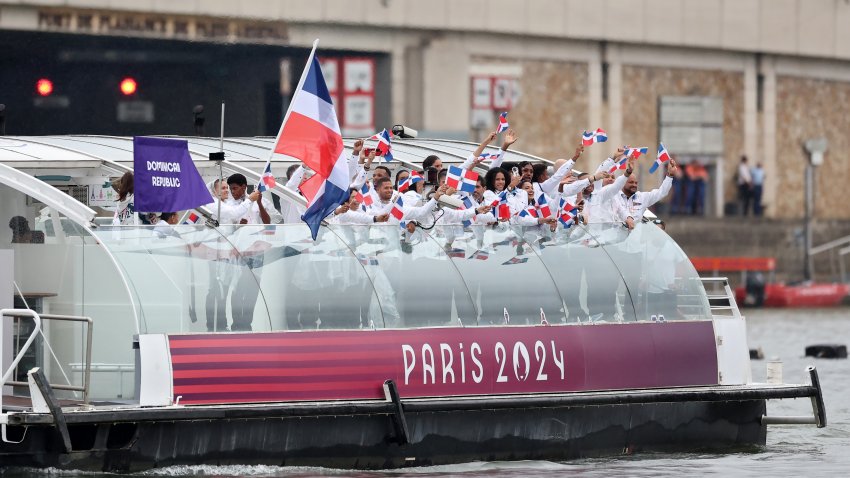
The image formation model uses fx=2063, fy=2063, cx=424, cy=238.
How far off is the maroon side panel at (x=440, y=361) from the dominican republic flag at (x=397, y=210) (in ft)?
3.76

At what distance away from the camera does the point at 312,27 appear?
4494 cm

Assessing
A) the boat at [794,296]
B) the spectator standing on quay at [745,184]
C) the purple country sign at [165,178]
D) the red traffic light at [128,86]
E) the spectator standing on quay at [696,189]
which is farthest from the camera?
the spectator standing on quay at [745,184]

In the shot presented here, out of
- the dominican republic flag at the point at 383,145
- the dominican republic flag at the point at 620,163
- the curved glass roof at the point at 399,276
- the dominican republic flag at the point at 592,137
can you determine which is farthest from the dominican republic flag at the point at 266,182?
the dominican republic flag at the point at 620,163

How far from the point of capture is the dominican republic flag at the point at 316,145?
1850 cm

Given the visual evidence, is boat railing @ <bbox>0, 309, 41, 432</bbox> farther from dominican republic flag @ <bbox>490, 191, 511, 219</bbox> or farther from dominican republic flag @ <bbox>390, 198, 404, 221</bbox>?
dominican republic flag @ <bbox>490, 191, 511, 219</bbox>

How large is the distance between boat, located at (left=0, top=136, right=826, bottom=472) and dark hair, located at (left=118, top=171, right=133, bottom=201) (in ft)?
1.45

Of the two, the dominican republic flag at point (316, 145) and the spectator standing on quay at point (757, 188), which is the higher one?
the spectator standing on quay at point (757, 188)

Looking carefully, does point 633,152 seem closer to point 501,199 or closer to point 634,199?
point 634,199

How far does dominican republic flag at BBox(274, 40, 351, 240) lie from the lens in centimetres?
1850

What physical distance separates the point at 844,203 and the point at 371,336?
4532 cm

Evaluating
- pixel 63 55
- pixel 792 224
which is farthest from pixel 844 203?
Answer: pixel 63 55

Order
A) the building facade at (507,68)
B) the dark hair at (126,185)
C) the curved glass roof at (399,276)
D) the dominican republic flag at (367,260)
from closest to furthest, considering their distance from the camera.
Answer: the curved glass roof at (399,276) → the dark hair at (126,185) → the dominican republic flag at (367,260) → the building facade at (507,68)

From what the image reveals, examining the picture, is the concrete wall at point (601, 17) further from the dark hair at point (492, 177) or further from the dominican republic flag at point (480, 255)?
the dominican republic flag at point (480, 255)

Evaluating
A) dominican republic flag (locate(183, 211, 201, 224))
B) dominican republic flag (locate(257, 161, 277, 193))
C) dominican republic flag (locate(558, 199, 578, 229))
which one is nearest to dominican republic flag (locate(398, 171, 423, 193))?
dominican republic flag (locate(257, 161, 277, 193))
